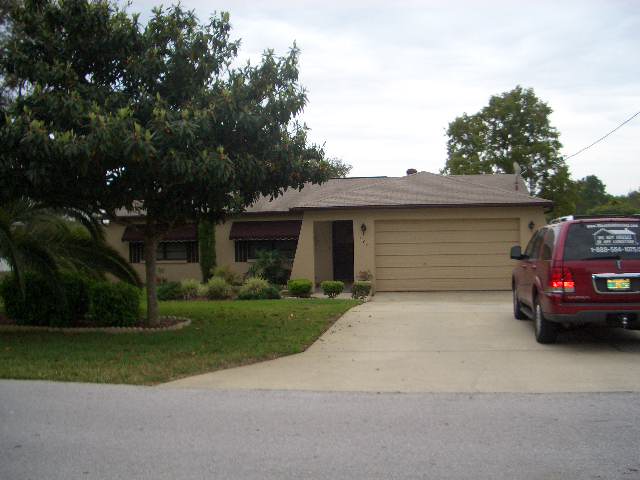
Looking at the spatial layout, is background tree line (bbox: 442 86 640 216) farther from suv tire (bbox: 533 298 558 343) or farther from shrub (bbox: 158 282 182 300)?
suv tire (bbox: 533 298 558 343)

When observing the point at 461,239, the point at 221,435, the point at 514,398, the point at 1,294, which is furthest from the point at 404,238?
the point at 221,435

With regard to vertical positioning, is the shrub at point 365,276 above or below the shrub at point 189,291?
above

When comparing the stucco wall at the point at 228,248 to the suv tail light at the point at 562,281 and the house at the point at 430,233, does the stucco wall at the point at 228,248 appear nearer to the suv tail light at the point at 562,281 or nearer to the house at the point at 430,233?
the house at the point at 430,233

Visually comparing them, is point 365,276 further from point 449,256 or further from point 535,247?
point 535,247

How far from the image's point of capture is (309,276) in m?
19.2

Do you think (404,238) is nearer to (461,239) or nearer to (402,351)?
(461,239)

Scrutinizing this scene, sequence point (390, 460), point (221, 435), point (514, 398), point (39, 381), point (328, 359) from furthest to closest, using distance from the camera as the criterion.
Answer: point (328, 359)
point (39, 381)
point (514, 398)
point (221, 435)
point (390, 460)

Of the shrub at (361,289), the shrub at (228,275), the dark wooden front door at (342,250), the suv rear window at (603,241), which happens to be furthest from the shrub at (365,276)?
the suv rear window at (603,241)

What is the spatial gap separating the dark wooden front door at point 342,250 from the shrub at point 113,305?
11431 mm

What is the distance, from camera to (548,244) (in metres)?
9.38

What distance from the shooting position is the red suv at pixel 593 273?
846cm

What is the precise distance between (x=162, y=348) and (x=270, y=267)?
11041 millimetres

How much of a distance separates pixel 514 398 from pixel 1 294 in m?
9.66

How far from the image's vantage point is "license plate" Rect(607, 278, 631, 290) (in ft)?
27.8
